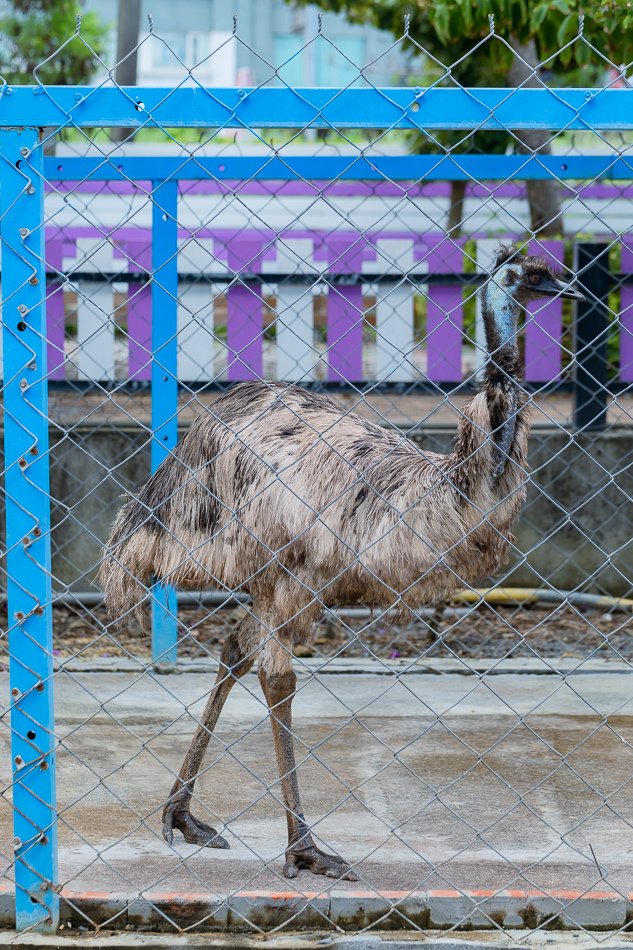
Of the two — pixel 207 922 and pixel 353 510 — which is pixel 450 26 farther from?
pixel 207 922

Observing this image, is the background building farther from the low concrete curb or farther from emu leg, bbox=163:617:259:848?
the low concrete curb

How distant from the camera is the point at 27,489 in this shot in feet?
9.86

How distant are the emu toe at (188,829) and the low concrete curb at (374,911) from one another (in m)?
0.53

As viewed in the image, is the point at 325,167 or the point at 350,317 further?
the point at 350,317

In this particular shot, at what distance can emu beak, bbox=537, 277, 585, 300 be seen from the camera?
11.3 ft

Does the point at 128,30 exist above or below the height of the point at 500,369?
above

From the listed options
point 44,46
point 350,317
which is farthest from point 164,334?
point 44,46

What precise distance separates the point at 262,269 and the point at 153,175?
9.06 feet

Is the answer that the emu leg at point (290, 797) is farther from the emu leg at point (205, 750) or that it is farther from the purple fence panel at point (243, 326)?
the purple fence panel at point (243, 326)

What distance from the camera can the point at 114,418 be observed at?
8.42 m

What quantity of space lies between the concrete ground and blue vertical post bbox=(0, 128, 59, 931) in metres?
0.26

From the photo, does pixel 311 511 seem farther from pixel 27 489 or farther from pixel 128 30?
pixel 128 30

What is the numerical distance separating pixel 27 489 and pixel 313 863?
1.32 meters

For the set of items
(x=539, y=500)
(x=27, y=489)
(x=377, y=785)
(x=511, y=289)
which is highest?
(x=511, y=289)
